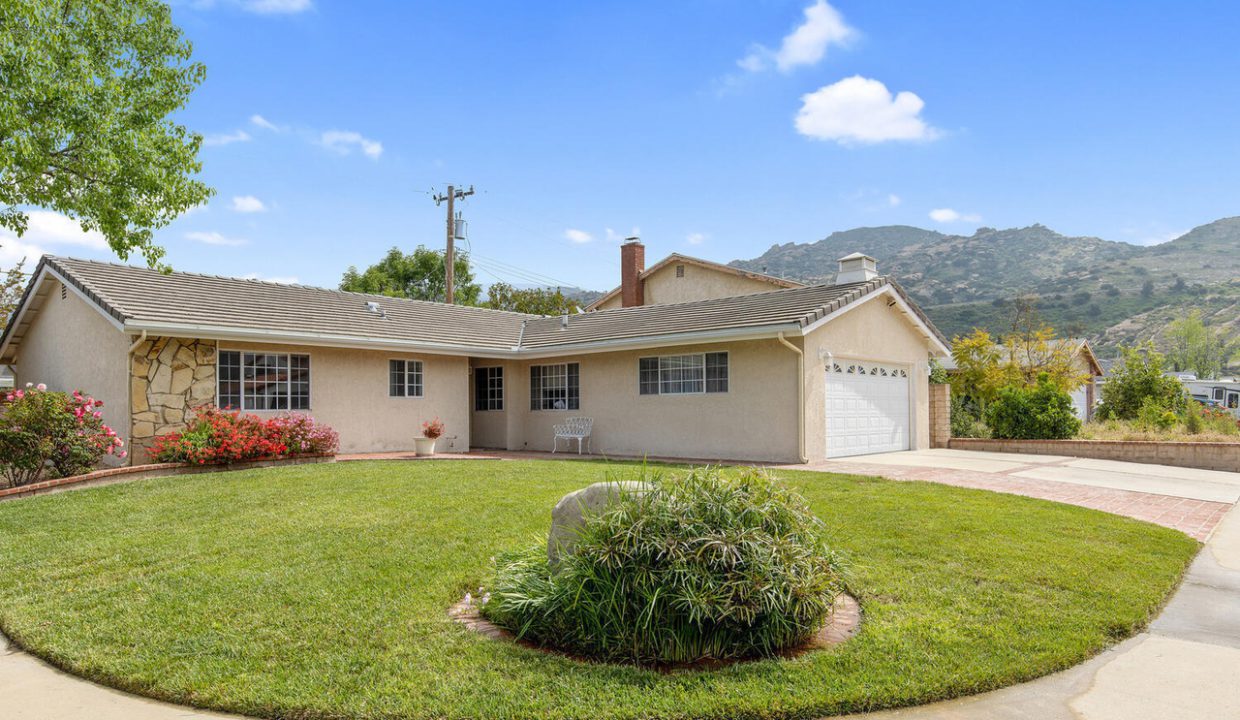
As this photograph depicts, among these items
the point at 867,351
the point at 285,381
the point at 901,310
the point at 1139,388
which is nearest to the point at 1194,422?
the point at 1139,388

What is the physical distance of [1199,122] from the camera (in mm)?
27891

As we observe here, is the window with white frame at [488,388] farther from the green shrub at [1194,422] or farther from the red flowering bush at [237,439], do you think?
the green shrub at [1194,422]

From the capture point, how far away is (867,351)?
54.8 ft

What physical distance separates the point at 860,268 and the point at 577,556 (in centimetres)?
1413

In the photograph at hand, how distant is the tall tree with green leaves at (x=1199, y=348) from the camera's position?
6756 cm

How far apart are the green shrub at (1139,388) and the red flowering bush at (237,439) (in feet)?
70.6

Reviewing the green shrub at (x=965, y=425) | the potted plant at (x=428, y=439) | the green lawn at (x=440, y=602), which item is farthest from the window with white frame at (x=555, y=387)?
the green shrub at (x=965, y=425)

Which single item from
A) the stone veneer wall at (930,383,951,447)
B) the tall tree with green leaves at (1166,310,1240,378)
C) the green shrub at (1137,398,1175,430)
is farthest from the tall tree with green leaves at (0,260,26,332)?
the tall tree with green leaves at (1166,310,1240,378)

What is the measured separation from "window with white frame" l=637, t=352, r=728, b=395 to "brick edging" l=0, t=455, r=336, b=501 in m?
7.36

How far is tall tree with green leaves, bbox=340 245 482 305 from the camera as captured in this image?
40.8 meters

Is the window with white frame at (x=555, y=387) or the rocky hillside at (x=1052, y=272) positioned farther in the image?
the rocky hillside at (x=1052, y=272)

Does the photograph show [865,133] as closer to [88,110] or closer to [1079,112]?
[1079,112]

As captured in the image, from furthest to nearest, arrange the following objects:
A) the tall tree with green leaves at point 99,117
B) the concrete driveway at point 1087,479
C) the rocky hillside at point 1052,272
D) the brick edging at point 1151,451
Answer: the rocky hillside at point 1052,272
the brick edging at point 1151,451
the tall tree with green leaves at point 99,117
the concrete driveway at point 1087,479

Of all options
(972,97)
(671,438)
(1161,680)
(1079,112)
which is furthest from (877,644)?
(1079,112)
